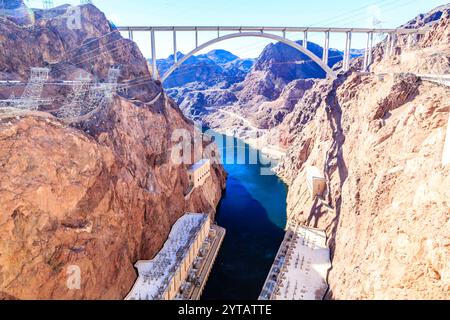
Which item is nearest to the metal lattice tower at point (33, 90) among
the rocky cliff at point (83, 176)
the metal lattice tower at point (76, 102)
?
the rocky cliff at point (83, 176)

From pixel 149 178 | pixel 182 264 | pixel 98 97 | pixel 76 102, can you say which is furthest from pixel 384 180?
pixel 76 102

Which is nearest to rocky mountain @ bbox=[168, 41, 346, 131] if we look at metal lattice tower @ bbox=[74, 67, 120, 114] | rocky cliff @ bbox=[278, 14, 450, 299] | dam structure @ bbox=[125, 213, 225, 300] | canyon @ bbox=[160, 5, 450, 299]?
canyon @ bbox=[160, 5, 450, 299]

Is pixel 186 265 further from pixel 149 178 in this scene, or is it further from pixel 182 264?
pixel 149 178

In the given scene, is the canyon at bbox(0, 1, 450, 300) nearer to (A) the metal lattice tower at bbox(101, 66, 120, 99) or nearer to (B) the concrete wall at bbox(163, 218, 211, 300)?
(A) the metal lattice tower at bbox(101, 66, 120, 99)

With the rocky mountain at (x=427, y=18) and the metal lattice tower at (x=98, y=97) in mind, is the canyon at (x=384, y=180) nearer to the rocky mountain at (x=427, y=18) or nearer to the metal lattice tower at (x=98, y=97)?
the metal lattice tower at (x=98, y=97)

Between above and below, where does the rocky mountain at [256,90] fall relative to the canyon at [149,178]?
above

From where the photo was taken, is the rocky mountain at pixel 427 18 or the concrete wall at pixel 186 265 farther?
the rocky mountain at pixel 427 18

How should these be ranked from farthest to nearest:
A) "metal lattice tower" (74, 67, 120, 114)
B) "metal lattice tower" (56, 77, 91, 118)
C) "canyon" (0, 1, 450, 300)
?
"metal lattice tower" (74, 67, 120, 114) → "metal lattice tower" (56, 77, 91, 118) → "canyon" (0, 1, 450, 300)
